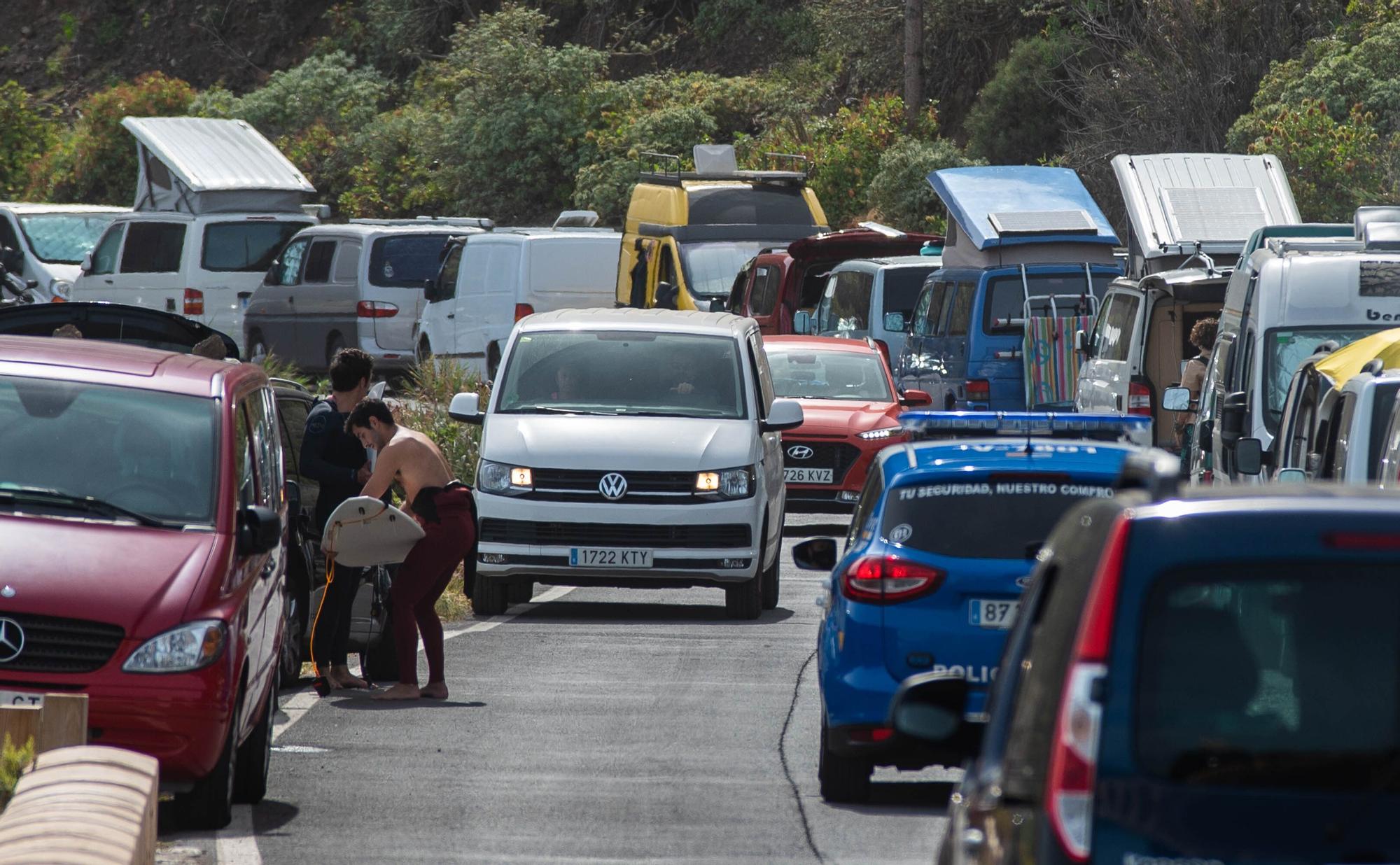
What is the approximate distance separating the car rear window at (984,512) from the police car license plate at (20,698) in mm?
2990

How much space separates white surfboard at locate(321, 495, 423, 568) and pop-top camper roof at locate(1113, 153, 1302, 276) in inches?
454

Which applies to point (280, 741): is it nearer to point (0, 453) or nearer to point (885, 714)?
point (0, 453)

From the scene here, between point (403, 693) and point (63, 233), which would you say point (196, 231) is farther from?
point (403, 693)

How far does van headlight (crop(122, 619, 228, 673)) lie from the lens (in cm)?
757

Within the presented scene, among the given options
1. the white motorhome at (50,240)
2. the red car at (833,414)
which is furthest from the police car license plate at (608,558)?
the white motorhome at (50,240)

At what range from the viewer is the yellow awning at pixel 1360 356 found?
36.7 feet

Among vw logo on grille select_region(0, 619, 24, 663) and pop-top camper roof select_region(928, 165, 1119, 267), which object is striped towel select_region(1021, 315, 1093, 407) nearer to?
pop-top camper roof select_region(928, 165, 1119, 267)

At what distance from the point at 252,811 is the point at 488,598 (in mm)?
6327

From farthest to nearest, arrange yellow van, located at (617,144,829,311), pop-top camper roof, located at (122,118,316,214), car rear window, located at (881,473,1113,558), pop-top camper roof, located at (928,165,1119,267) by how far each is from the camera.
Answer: pop-top camper roof, located at (122,118,316,214) → yellow van, located at (617,144,829,311) → pop-top camper roof, located at (928,165,1119,267) → car rear window, located at (881,473,1113,558)

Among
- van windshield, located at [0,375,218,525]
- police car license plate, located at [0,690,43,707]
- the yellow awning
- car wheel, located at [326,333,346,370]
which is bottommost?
car wheel, located at [326,333,346,370]

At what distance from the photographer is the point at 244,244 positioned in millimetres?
32469

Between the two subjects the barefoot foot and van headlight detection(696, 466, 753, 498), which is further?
van headlight detection(696, 466, 753, 498)

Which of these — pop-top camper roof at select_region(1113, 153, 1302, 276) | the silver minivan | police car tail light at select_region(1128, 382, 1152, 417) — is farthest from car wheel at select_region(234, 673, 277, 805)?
the silver minivan

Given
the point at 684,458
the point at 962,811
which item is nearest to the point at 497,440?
the point at 684,458
